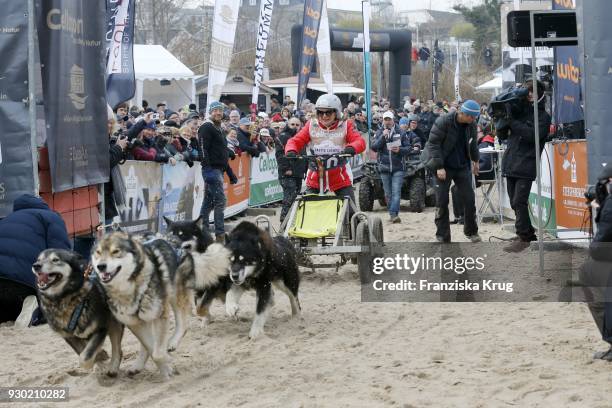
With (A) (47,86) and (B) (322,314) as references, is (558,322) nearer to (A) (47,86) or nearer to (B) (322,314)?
(B) (322,314)

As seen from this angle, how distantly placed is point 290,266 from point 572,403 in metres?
3.50

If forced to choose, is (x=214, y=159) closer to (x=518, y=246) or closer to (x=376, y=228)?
(x=376, y=228)

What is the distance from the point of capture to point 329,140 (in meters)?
11.3

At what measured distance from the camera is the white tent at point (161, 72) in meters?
28.6

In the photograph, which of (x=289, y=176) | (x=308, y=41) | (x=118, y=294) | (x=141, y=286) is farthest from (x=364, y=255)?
(x=308, y=41)

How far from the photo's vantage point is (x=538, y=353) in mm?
6980

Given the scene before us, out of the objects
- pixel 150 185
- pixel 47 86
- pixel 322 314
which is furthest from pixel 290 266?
pixel 150 185

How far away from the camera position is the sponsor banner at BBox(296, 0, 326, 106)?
874 inches

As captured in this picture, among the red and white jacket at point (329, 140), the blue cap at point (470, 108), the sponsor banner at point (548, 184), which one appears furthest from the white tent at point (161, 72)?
the blue cap at point (470, 108)

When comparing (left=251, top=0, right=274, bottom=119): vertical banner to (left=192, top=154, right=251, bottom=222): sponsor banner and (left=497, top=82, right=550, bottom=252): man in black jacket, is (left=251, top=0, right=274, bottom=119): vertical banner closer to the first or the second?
(left=192, top=154, right=251, bottom=222): sponsor banner

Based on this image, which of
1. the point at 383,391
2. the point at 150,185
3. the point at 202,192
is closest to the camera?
the point at 383,391

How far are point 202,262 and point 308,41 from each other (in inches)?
606

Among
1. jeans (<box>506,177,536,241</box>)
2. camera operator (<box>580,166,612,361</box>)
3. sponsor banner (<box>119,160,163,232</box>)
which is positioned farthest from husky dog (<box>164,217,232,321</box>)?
jeans (<box>506,177,536,241</box>)

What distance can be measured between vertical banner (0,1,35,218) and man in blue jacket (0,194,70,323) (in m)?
0.59
